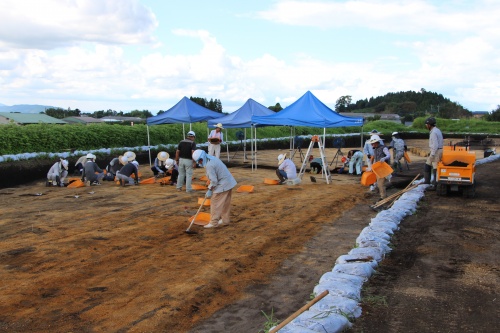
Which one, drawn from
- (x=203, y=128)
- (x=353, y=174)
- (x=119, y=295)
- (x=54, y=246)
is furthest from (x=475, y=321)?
(x=203, y=128)

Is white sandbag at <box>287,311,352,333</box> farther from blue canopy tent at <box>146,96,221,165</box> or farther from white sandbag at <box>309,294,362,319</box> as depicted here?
blue canopy tent at <box>146,96,221,165</box>

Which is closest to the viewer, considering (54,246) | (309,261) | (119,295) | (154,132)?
(119,295)

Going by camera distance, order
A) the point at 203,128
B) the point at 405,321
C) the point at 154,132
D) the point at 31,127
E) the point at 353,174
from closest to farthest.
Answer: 1. the point at 405,321
2. the point at 353,174
3. the point at 31,127
4. the point at 154,132
5. the point at 203,128

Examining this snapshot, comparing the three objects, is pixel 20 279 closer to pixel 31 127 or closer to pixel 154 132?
pixel 31 127

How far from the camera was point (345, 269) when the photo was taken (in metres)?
6.22

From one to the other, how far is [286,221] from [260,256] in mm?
2649

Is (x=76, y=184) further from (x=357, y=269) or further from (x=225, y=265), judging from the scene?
(x=357, y=269)

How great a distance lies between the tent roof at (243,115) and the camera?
66.4 feet

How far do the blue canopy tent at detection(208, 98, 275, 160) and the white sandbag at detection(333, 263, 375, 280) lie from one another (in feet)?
45.8

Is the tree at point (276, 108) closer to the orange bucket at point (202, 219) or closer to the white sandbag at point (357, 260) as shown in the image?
the orange bucket at point (202, 219)

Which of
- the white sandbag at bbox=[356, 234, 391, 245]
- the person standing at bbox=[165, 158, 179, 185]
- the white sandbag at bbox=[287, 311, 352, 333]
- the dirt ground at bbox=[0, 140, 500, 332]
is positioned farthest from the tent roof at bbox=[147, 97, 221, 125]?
the white sandbag at bbox=[287, 311, 352, 333]

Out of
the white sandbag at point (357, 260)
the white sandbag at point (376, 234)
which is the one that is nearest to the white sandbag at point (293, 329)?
the white sandbag at point (357, 260)

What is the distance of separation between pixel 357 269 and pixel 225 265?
1893mm

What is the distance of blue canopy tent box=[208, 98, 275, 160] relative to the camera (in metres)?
20.2
